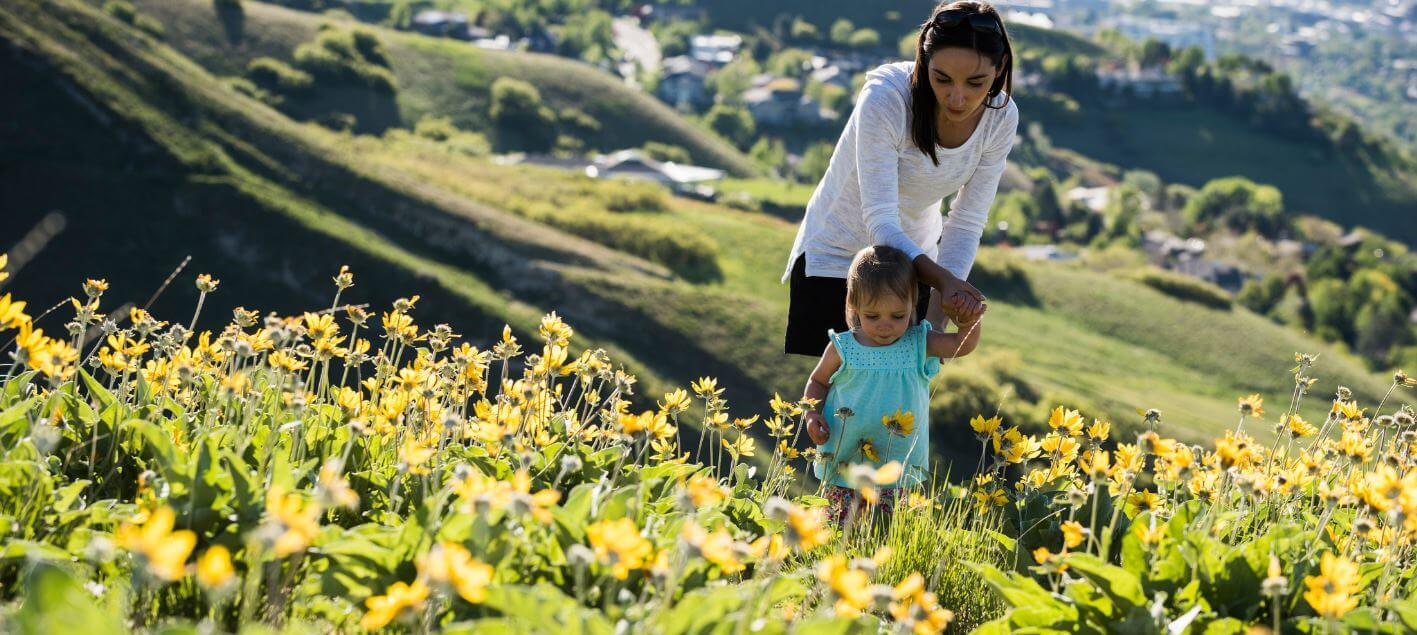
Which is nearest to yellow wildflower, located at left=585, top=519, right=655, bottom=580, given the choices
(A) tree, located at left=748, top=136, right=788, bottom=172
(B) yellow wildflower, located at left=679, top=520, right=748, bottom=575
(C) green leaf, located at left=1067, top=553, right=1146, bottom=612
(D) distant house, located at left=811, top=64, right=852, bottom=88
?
(B) yellow wildflower, located at left=679, top=520, right=748, bottom=575

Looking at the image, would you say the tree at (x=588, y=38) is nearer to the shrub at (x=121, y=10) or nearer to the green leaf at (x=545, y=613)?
the shrub at (x=121, y=10)

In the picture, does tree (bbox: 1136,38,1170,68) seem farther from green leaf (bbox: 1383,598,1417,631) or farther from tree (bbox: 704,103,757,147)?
green leaf (bbox: 1383,598,1417,631)

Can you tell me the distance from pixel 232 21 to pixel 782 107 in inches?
2597

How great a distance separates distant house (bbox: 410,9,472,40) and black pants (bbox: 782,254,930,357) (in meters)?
125

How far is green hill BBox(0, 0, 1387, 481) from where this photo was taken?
3172 centimetres

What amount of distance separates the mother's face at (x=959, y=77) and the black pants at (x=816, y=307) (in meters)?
0.92

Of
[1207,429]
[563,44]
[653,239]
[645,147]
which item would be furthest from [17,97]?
[563,44]

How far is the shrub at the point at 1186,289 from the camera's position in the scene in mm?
61250

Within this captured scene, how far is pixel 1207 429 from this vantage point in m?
36.0

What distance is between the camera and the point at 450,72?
89188 millimetres

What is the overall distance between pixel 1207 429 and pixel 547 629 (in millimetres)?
37073

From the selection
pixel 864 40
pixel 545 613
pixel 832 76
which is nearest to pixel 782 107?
pixel 832 76

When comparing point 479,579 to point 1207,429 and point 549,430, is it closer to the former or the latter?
point 549,430

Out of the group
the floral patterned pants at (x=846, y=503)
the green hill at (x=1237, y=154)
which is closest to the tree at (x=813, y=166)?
the green hill at (x=1237, y=154)
